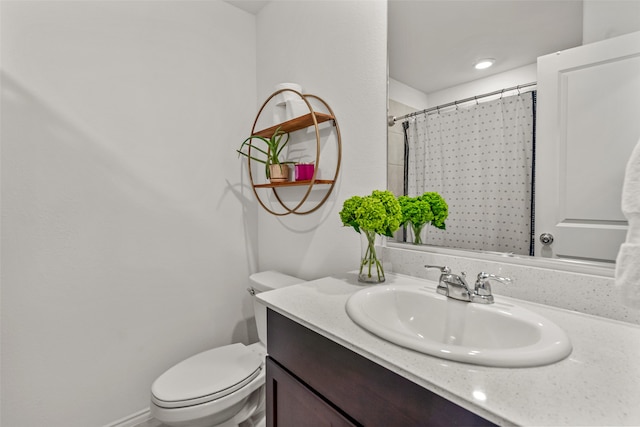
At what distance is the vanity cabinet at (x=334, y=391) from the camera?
529 mm

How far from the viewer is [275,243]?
1795 millimetres

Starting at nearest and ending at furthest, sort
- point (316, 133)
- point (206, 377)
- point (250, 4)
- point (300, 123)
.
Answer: point (206, 377) < point (316, 133) < point (300, 123) < point (250, 4)

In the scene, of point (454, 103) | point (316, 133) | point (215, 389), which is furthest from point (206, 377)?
point (454, 103)

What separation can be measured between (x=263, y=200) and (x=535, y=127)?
1424mm

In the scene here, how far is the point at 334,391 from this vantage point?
702mm

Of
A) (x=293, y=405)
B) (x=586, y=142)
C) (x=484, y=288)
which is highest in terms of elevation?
(x=586, y=142)

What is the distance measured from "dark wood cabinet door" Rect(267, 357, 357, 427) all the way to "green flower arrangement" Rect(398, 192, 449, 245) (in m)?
0.63

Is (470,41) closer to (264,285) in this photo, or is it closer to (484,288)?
(484,288)

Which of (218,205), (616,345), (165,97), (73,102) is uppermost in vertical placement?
(165,97)

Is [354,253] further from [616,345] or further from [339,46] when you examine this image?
[339,46]

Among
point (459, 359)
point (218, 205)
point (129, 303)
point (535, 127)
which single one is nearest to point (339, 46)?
point (535, 127)

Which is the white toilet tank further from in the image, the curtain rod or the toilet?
the curtain rod

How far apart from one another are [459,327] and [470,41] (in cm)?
89

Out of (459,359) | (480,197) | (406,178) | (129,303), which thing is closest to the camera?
(459,359)
